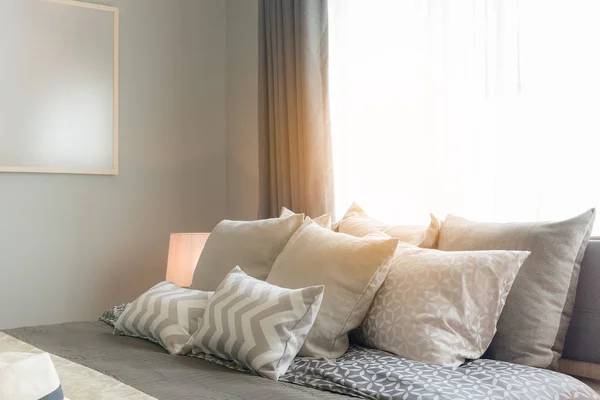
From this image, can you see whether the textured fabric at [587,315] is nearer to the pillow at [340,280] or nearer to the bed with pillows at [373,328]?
the bed with pillows at [373,328]

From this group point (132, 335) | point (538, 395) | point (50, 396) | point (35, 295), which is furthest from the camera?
point (35, 295)

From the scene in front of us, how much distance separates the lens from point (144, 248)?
3.91 meters

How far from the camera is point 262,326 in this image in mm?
1906

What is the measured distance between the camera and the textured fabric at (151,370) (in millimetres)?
1660

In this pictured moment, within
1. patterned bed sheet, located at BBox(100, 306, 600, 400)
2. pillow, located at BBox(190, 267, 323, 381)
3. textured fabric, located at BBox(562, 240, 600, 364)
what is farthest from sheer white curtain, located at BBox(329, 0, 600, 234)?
pillow, located at BBox(190, 267, 323, 381)

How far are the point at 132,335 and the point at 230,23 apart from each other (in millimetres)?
2296

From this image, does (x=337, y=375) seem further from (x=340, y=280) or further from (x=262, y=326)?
(x=340, y=280)

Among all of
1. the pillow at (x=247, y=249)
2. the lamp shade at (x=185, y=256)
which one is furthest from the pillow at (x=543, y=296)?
the lamp shade at (x=185, y=256)

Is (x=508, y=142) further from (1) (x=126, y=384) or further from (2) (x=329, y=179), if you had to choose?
(1) (x=126, y=384)

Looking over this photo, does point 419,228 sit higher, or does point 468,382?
point 419,228

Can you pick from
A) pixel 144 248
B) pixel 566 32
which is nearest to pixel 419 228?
pixel 566 32

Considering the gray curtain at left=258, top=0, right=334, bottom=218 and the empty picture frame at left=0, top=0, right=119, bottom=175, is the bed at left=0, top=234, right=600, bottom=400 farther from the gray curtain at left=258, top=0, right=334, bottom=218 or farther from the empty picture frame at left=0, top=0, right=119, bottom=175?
the empty picture frame at left=0, top=0, right=119, bottom=175

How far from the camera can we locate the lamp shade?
3.39 m

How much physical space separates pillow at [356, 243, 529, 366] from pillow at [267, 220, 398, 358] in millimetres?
107
